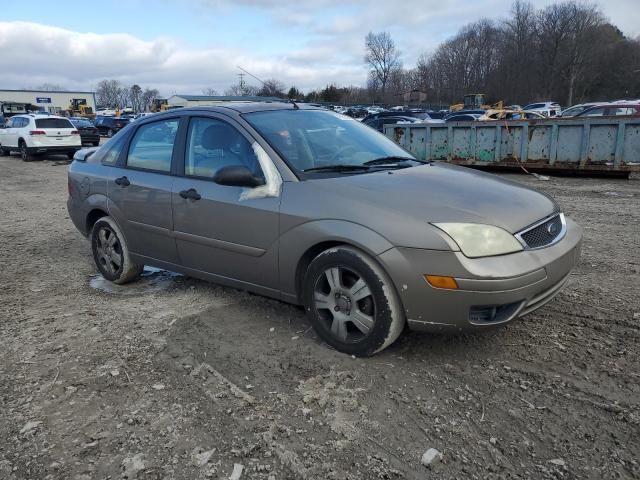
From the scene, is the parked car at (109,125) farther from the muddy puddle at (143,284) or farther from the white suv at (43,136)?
the muddy puddle at (143,284)

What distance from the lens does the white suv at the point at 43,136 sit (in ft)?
62.7

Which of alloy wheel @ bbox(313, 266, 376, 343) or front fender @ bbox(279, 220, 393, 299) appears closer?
front fender @ bbox(279, 220, 393, 299)

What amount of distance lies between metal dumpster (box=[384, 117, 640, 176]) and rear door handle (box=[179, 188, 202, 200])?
8.05m

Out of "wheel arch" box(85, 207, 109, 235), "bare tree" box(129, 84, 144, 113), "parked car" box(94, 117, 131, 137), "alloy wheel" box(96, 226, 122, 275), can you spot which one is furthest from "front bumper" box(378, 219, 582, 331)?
"bare tree" box(129, 84, 144, 113)

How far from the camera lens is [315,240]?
3.30 meters

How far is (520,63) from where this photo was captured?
3381 inches

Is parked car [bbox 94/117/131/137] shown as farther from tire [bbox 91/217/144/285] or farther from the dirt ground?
the dirt ground

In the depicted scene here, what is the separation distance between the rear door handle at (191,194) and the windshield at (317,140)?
0.68 metres

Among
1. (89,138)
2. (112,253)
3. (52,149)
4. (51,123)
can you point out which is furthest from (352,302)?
(89,138)

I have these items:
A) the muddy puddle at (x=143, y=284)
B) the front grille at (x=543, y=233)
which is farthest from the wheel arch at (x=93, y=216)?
the front grille at (x=543, y=233)

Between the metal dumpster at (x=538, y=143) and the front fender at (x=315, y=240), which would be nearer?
the front fender at (x=315, y=240)

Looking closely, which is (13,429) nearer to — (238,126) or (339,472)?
(339,472)

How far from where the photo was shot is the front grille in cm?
311

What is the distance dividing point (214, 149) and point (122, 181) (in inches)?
45.1
